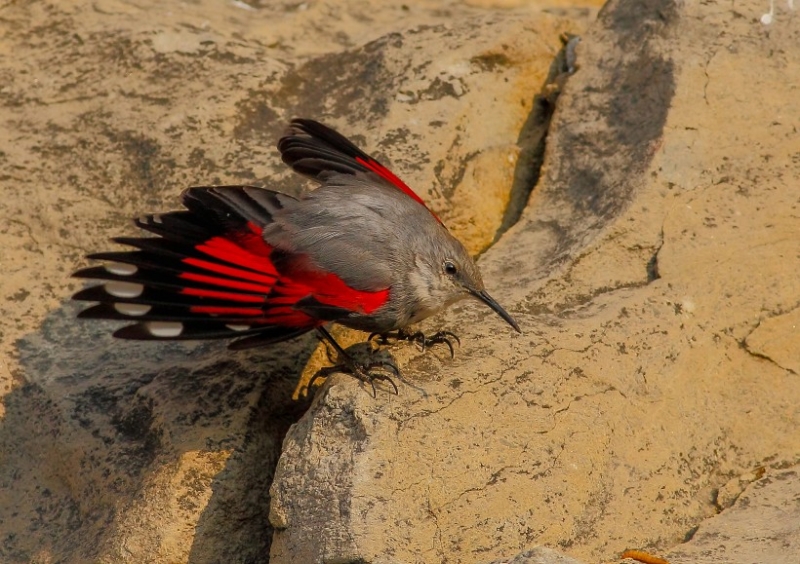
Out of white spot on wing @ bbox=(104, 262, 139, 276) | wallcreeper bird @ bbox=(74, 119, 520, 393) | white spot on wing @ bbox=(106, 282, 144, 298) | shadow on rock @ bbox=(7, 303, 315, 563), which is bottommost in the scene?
shadow on rock @ bbox=(7, 303, 315, 563)

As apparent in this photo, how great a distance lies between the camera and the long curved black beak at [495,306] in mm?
3789

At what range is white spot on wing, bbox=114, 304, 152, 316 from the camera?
361 centimetres

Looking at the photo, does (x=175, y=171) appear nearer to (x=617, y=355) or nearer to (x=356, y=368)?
(x=356, y=368)

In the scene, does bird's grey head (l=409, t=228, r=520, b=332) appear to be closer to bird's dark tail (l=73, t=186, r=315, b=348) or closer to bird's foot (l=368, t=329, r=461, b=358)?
bird's foot (l=368, t=329, r=461, b=358)

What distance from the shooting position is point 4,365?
13.6ft

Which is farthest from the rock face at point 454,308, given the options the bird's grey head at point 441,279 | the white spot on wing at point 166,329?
the white spot on wing at point 166,329

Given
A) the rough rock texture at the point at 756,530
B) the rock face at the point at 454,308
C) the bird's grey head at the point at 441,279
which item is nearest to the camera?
the rough rock texture at the point at 756,530

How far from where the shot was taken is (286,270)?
12.1 feet

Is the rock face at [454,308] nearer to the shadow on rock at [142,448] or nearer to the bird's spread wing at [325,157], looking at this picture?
the shadow on rock at [142,448]

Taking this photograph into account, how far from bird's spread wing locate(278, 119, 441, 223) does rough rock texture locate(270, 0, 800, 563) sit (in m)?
0.62

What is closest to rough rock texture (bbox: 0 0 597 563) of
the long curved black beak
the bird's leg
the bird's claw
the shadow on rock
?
the shadow on rock

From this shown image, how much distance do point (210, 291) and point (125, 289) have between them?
0.28 metres

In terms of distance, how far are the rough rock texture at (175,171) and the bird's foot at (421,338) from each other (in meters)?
0.34

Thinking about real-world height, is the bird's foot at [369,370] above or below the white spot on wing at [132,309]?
above
